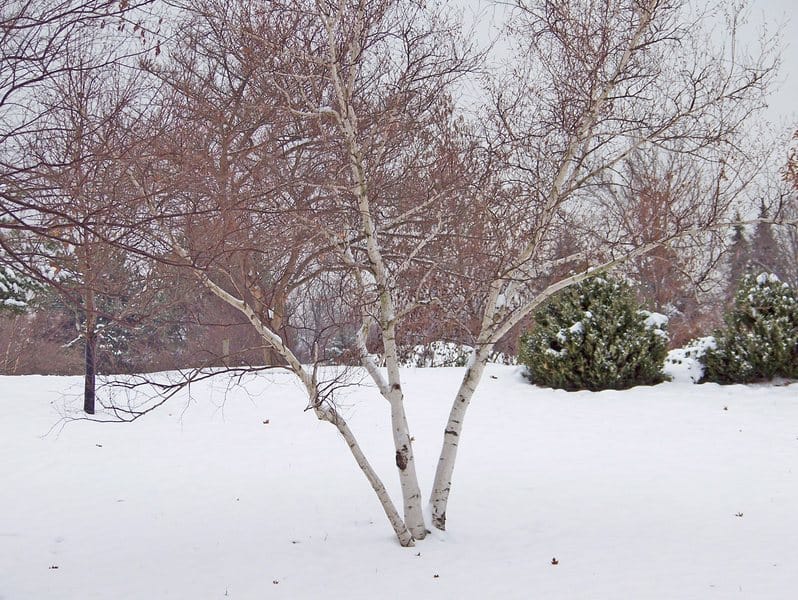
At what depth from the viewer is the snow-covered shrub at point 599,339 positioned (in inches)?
388

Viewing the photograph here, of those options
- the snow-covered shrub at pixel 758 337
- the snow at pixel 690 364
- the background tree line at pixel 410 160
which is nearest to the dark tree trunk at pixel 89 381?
the background tree line at pixel 410 160

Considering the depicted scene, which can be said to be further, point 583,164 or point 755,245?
point 755,245

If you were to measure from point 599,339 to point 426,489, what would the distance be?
417cm

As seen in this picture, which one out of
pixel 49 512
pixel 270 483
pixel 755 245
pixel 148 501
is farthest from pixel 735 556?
pixel 755 245

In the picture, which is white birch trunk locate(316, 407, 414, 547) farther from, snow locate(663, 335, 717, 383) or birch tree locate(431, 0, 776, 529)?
snow locate(663, 335, 717, 383)

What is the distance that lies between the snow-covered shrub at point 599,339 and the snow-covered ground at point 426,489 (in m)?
0.33

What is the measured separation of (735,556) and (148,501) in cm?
515

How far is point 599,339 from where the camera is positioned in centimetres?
981

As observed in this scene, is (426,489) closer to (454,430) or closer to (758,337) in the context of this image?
(454,430)

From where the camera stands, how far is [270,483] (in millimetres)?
7160

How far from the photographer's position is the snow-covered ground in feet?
15.5

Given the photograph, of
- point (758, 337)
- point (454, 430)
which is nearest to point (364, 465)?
point (454, 430)

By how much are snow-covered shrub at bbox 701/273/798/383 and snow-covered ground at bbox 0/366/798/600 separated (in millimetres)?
340

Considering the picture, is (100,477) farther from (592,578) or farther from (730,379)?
(730,379)
